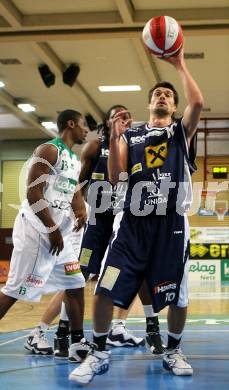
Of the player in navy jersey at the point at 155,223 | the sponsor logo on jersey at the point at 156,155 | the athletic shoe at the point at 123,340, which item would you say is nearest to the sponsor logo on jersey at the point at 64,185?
the player in navy jersey at the point at 155,223

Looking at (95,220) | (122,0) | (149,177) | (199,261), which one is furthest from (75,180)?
(199,261)

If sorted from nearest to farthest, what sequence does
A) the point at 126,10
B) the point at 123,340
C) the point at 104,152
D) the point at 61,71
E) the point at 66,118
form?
the point at 66,118 < the point at 123,340 < the point at 104,152 < the point at 126,10 < the point at 61,71

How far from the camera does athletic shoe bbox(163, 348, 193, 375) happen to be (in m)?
4.02

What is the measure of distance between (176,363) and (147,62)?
980cm

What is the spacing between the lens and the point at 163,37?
12.8ft

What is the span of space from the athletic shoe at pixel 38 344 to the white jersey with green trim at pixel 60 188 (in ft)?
3.15

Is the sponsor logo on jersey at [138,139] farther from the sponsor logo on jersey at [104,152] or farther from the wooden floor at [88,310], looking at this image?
the wooden floor at [88,310]

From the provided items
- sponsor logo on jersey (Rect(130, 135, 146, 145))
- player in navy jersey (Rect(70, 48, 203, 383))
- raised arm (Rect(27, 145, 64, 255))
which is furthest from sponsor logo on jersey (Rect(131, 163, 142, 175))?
raised arm (Rect(27, 145, 64, 255))

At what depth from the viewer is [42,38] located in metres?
11.6

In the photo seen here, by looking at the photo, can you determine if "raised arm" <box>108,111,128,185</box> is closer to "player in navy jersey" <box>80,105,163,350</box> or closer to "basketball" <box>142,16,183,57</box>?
"basketball" <box>142,16,183,57</box>

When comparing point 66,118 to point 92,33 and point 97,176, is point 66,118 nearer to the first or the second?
point 97,176

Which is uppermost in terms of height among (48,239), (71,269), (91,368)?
(48,239)

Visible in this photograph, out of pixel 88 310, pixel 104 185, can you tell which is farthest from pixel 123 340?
pixel 88 310

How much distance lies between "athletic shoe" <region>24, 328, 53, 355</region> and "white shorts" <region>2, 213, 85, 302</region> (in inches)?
19.8
